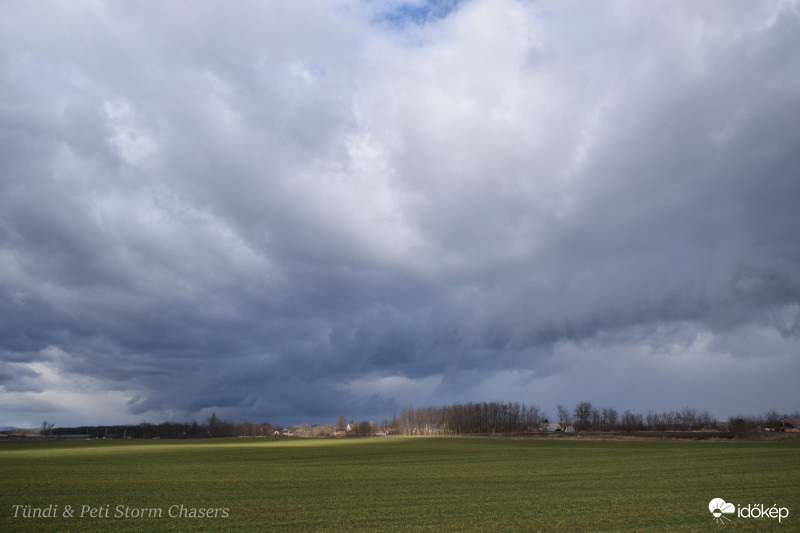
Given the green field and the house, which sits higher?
the green field

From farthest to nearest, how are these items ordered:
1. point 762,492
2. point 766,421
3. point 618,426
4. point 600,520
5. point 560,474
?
point 618,426
point 766,421
point 560,474
point 762,492
point 600,520

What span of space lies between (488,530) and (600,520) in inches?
176

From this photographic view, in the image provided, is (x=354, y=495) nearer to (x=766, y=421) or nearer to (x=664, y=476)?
(x=664, y=476)

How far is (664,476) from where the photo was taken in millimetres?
33031

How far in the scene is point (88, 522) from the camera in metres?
19.8

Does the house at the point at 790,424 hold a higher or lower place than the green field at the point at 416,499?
lower

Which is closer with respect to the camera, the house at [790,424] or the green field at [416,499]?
the green field at [416,499]

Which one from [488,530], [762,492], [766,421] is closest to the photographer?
[488,530]

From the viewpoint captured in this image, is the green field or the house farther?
A: the house

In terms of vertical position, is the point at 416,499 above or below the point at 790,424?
above

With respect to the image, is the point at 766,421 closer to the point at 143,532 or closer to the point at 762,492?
the point at 762,492

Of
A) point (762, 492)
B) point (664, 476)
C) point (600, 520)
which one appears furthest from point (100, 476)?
point (762, 492)

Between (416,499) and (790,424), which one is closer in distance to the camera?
(416,499)

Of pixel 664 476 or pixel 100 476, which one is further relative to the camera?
pixel 100 476
